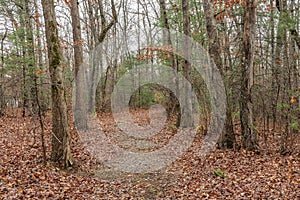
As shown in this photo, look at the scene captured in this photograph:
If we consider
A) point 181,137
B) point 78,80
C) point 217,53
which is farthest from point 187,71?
point 78,80

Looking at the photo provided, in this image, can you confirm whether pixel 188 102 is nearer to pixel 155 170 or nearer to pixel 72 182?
pixel 155 170

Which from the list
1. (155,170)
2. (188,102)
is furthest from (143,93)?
(155,170)

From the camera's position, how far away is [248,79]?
8.26m

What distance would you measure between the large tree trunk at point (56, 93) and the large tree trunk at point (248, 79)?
550cm

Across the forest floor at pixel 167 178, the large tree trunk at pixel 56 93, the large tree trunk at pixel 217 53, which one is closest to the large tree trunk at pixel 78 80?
the forest floor at pixel 167 178

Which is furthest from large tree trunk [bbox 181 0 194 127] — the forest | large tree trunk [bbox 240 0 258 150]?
large tree trunk [bbox 240 0 258 150]

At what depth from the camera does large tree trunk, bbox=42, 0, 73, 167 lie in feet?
24.0

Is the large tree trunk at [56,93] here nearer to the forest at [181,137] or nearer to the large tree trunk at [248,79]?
the forest at [181,137]

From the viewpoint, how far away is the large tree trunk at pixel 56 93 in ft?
24.0

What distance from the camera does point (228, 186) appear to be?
609cm

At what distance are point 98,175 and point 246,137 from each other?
4.78 metres

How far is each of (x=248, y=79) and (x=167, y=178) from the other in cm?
396

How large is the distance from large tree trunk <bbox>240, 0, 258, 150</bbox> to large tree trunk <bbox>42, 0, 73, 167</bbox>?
5499 millimetres

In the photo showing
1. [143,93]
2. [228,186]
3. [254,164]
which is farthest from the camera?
[143,93]
